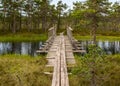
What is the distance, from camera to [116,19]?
6069 cm

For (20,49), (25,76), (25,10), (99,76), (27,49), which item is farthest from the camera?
(25,10)

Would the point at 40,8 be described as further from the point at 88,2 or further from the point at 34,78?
the point at 34,78

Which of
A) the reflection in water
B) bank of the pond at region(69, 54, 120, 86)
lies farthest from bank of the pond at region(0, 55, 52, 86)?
the reflection in water

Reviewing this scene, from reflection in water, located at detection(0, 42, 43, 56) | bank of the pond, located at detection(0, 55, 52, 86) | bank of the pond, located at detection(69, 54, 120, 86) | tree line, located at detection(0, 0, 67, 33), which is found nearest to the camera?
bank of the pond, located at detection(69, 54, 120, 86)

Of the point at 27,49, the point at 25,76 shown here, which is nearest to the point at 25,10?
the point at 27,49

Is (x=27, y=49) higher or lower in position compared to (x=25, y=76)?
lower

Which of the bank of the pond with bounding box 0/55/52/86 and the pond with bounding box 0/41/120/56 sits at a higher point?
the bank of the pond with bounding box 0/55/52/86

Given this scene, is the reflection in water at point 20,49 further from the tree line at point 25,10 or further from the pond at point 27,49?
the tree line at point 25,10

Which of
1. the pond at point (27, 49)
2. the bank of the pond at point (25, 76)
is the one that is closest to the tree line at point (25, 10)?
the pond at point (27, 49)

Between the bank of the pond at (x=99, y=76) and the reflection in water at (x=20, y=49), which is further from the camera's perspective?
the reflection in water at (x=20, y=49)

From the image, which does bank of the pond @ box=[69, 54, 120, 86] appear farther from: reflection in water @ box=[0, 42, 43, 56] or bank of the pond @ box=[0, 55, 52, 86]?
reflection in water @ box=[0, 42, 43, 56]

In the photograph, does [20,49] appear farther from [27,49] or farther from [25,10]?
[25,10]

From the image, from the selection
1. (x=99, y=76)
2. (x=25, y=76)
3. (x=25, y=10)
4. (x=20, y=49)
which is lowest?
(x=20, y=49)

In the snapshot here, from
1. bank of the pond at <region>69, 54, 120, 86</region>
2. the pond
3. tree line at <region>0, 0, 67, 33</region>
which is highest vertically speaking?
tree line at <region>0, 0, 67, 33</region>
